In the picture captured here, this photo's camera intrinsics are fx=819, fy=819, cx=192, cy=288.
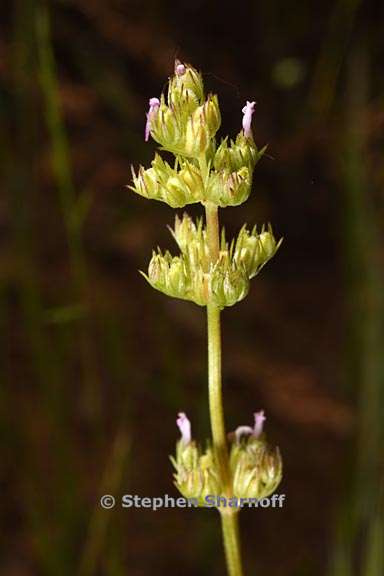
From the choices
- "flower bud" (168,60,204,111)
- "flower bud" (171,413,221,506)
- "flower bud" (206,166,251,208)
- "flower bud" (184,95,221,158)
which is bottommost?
"flower bud" (171,413,221,506)

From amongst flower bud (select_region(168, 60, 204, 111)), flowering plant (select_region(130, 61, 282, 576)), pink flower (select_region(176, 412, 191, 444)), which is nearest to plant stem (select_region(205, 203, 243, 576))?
flowering plant (select_region(130, 61, 282, 576))

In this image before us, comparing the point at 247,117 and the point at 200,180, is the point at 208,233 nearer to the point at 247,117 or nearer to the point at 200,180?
the point at 200,180

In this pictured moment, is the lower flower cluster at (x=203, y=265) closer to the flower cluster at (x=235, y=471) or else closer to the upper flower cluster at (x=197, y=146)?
the upper flower cluster at (x=197, y=146)

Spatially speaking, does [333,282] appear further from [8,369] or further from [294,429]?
[8,369]

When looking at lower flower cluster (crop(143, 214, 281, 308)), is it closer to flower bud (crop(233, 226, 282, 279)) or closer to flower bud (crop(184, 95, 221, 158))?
flower bud (crop(233, 226, 282, 279))

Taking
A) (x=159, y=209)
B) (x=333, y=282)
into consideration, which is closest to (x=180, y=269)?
(x=159, y=209)

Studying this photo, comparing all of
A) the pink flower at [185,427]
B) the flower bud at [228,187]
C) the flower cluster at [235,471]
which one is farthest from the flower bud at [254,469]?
the flower bud at [228,187]

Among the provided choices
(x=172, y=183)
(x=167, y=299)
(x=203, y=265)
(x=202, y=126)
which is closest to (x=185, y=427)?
(x=203, y=265)

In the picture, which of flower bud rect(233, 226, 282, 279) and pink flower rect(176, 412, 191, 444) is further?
pink flower rect(176, 412, 191, 444)
